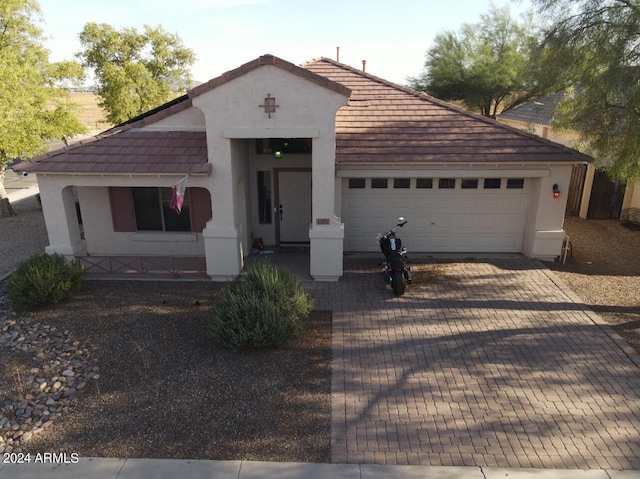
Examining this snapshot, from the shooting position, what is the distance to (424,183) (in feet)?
39.9

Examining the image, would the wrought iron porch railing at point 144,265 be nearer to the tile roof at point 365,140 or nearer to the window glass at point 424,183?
the tile roof at point 365,140

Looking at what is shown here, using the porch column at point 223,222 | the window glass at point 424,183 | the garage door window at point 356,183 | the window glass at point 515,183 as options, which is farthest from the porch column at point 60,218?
the window glass at point 515,183

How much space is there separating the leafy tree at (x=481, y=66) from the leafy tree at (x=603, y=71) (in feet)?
49.8

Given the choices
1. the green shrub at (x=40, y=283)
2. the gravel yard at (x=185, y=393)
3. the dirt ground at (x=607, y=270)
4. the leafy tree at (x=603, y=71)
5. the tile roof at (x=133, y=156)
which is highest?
the leafy tree at (x=603, y=71)

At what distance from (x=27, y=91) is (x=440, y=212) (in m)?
13.5

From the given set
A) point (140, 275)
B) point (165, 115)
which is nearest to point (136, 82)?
point (165, 115)

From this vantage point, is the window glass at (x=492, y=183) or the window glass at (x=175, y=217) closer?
the window glass at (x=175, y=217)

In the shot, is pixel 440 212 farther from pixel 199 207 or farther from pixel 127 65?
pixel 127 65

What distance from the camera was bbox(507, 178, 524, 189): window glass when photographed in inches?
473

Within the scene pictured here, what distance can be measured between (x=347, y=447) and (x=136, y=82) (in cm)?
2152

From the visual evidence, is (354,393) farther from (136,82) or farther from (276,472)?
(136,82)

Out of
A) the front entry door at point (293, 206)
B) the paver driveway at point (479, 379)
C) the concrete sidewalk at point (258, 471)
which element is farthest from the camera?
the front entry door at point (293, 206)

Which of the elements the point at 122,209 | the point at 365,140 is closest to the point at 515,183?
the point at 365,140

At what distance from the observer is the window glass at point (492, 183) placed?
39.5 feet
